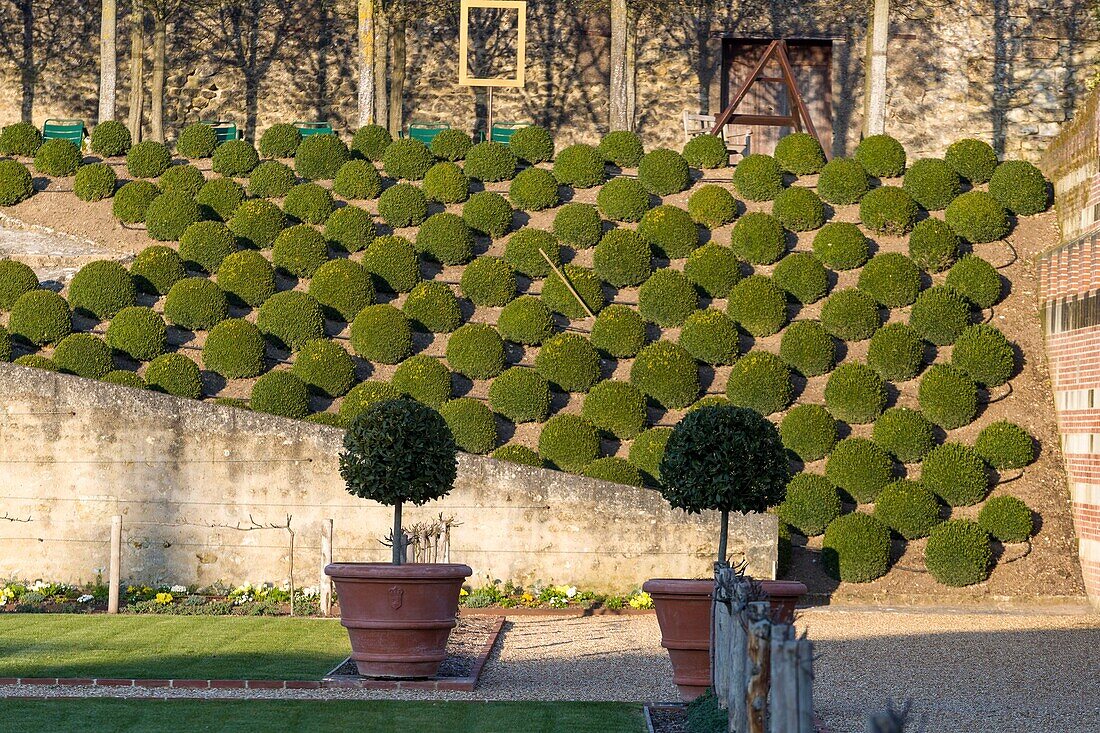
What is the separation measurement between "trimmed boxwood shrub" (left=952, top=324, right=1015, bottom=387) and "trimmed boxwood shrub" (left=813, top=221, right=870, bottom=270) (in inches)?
78.3

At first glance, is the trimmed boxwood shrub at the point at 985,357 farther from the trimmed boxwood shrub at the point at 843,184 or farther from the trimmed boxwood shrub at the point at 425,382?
the trimmed boxwood shrub at the point at 425,382

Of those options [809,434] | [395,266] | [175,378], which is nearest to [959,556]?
[809,434]

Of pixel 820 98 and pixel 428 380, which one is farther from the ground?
pixel 820 98

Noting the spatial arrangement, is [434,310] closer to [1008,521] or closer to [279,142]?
[279,142]

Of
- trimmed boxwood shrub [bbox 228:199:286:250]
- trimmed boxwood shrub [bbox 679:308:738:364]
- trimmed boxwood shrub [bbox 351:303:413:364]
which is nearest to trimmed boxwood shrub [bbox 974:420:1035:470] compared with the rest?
trimmed boxwood shrub [bbox 679:308:738:364]

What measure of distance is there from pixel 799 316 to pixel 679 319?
1.46 meters

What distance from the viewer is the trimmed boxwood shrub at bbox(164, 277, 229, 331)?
1692cm

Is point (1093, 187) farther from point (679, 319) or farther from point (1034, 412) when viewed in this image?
point (679, 319)

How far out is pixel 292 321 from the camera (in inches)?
659

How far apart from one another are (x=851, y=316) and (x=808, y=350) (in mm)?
789

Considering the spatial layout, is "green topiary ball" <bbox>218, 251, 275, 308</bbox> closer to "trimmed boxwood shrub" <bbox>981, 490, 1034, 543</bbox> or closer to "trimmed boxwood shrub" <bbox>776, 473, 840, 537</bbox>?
"trimmed boxwood shrub" <bbox>776, 473, 840, 537</bbox>

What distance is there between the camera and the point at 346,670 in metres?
9.53

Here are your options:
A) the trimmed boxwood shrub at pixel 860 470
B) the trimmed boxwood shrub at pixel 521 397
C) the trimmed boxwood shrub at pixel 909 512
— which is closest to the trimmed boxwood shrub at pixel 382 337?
the trimmed boxwood shrub at pixel 521 397

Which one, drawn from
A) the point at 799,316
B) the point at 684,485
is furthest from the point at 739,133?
the point at 684,485
